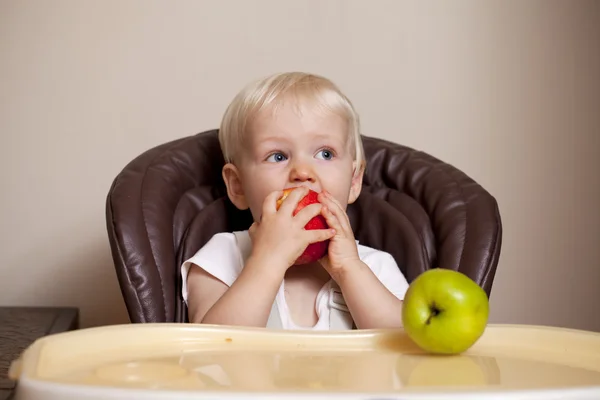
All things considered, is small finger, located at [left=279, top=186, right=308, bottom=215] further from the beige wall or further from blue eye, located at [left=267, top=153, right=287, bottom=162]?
the beige wall

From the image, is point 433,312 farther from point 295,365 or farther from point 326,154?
point 326,154

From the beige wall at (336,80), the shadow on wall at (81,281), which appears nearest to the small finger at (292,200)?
the beige wall at (336,80)

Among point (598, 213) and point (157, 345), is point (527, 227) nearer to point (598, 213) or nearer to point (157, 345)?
point (598, 213)

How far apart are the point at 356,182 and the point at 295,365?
845 millimetres

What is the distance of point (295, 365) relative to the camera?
949 millimetres

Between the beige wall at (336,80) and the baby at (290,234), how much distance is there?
0.69 m

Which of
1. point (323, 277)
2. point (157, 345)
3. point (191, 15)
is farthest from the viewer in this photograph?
point (191, 15)

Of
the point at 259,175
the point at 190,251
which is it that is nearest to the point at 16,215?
the point at 190,251

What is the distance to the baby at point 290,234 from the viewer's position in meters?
1.40

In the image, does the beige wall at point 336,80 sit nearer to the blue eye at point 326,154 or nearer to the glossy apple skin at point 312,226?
the blue eye at point 326,154

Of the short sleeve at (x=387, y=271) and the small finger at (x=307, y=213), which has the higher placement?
the small finger at (x=307, y=213)

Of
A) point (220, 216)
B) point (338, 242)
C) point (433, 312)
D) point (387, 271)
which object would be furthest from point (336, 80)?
point (433, 312)

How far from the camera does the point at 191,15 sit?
232 cm

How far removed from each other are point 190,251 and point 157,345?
22.8 inches
